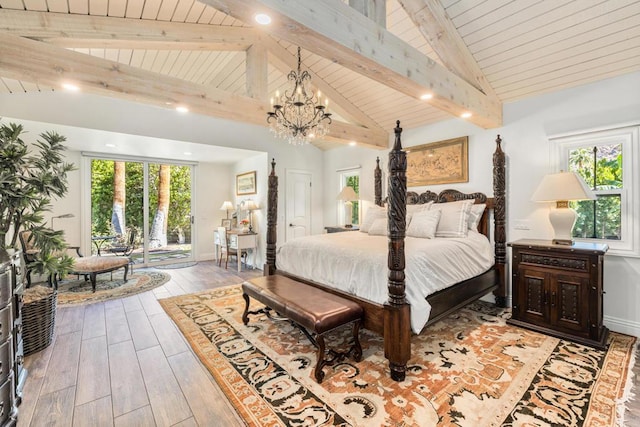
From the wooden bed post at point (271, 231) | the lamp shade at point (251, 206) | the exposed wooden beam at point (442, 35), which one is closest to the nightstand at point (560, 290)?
the exposed wooden beam at point (442, 35)

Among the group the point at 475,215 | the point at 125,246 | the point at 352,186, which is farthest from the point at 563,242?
the point at 125,246

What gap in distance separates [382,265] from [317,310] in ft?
2.13

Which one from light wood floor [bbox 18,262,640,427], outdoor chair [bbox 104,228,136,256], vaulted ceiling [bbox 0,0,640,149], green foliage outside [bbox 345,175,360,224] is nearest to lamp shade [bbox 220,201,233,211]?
outdoor chair [bbox 104,228,136,256]

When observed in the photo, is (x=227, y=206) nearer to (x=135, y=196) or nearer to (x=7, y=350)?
(x=135, y=196)

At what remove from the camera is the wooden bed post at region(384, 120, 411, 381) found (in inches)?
83.8

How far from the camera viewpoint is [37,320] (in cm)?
255

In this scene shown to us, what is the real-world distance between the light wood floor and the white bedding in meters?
1.29

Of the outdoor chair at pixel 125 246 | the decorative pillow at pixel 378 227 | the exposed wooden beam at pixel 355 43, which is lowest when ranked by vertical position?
the outdoor chair at pixel 125 246

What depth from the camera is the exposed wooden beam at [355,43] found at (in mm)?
1576

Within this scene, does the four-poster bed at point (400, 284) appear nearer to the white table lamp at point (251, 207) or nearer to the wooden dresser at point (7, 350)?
the wooden dresser at point (7, 350)

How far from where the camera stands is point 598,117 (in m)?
3.03

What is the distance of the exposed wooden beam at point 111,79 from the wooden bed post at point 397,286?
2150 mm

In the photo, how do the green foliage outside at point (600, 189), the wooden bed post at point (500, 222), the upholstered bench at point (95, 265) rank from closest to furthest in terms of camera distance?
the green foliage outside at point (600, 189), the wooden bed post at point (500, 222), the upholstered bench at point (95, 265)

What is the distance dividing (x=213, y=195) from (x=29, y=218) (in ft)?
15.3
